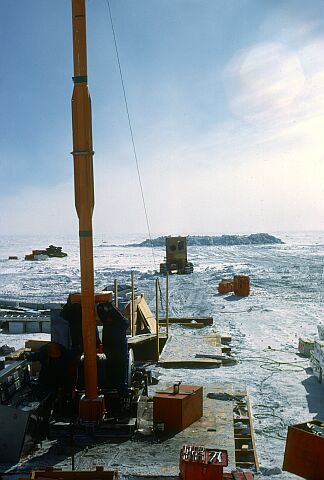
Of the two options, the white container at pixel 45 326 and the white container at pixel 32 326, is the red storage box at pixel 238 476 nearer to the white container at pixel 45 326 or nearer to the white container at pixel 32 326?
the white container at pixel 45 326

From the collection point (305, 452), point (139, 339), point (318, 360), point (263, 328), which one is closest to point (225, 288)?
point (263, 328)

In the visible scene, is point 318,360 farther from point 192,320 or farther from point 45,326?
point 45,326

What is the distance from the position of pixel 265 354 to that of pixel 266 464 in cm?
615

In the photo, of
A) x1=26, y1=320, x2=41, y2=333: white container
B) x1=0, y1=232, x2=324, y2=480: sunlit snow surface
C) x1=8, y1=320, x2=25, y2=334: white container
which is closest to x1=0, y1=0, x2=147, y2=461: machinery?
x1=0, y1=232, x2=324, y2=480: sunlit snow surface

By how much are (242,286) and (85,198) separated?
55.1ft

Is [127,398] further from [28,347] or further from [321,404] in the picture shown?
[28,347]

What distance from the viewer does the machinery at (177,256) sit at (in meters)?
35.5

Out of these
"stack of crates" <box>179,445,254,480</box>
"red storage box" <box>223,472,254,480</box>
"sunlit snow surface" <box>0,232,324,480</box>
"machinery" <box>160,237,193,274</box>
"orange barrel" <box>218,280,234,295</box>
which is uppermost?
"machinery" <box>160,237,193,274</box>

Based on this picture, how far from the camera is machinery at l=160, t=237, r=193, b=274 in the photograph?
35.5 m

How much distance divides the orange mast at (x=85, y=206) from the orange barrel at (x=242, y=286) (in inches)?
645

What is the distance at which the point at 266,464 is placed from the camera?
6.56 meters

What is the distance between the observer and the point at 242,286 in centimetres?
2322

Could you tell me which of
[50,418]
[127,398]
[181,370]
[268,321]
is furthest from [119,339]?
[268,321]

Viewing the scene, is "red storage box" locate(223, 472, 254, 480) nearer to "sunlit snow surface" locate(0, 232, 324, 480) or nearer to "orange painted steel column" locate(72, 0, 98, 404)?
"sunlit snow surface" locate(0, 232, 324, 480)
